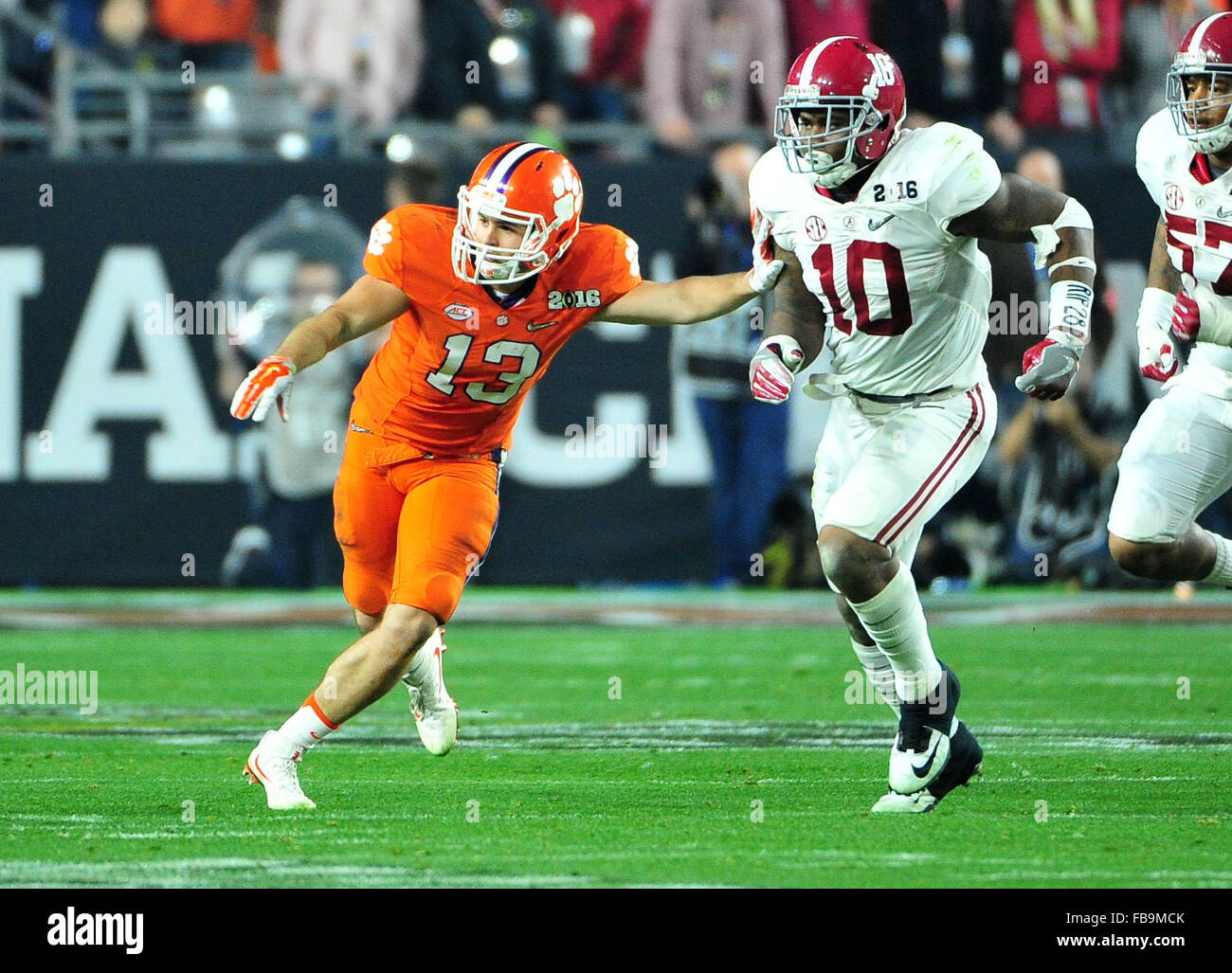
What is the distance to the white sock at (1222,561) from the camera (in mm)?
5750

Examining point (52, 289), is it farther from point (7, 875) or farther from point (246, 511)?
point (7, 875)

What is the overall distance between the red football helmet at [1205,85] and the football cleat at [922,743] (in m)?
1.72

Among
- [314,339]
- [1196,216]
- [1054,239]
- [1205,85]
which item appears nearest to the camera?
[314,339]

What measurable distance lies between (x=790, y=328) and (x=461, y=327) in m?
0.89

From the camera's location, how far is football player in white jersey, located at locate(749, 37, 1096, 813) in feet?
16.3

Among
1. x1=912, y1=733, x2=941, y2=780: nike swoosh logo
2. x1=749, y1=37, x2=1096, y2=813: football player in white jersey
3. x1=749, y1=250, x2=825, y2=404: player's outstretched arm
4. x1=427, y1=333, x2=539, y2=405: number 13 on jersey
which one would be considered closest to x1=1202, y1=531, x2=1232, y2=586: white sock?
x1=749, y1=37, x2=1096, y2=813: football player in white jersey

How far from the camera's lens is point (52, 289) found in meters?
10.4

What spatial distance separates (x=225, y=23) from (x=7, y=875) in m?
8.15

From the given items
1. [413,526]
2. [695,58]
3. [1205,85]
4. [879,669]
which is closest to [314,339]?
[413,526]

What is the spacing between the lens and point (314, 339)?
4.86 m

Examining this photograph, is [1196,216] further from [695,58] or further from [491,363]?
[695,58]

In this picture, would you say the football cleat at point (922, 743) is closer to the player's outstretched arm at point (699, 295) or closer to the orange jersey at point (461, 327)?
the player's outstretched arm at point (699, 295)

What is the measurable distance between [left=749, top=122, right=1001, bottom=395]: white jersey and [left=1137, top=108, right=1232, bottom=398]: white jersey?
27.8 inches
